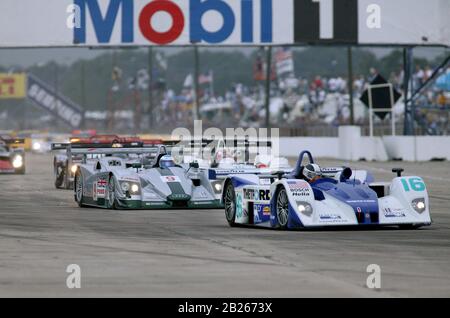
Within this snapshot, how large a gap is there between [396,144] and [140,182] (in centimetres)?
2635

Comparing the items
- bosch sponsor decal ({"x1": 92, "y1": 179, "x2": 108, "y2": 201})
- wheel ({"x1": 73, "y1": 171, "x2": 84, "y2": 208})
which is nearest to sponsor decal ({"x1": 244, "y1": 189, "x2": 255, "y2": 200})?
bosch sponsor decal ({"x1": 92, "y1": 179, "x2": 108, "y2": 201})

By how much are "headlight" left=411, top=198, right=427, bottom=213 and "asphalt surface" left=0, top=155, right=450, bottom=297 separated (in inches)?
11.8

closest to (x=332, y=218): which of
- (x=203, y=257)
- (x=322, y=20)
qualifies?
(x=203, y=257)

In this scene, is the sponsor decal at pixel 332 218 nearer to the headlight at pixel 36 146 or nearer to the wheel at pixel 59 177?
the wheel at pixel 59 177

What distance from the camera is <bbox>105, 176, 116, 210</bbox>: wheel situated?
2295 centimetres

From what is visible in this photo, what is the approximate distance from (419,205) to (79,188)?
888cm

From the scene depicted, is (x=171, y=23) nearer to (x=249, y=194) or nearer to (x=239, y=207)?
(x=239, y=207)

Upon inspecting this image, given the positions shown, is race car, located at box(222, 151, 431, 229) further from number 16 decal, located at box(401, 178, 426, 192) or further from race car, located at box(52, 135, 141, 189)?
race car, located at box(52, 135, 141, 189)

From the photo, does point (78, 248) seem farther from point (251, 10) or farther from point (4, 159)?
point (251, 10)

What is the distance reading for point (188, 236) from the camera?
16969mm

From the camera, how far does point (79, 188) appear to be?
24891mm

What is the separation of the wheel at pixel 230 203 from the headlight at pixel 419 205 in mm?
2757

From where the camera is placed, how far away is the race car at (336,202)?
57.1ft
